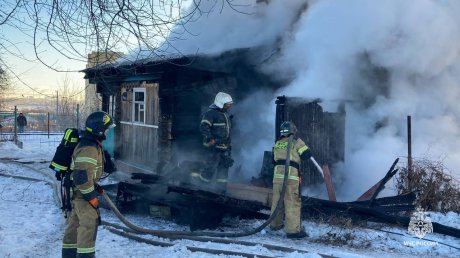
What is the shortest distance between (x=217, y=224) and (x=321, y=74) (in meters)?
4.19

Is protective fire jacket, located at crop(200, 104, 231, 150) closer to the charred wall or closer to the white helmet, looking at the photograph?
the white helmet

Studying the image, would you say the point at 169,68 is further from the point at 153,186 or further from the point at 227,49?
the point at 153,186

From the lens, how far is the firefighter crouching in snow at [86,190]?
15.5 feet

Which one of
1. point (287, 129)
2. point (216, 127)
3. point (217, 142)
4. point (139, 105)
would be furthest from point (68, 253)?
point (139, 105)

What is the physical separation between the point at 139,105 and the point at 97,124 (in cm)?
706

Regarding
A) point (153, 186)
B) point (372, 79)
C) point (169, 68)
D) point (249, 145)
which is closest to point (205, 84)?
point (169, 68)

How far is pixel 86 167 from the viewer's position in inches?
186

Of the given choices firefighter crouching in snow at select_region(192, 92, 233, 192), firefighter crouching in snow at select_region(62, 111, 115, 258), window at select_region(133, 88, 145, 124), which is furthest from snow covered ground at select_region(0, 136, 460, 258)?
→ window at select_region(133, 88, 145, 124)

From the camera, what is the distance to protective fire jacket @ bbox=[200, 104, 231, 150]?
7410 millimetres

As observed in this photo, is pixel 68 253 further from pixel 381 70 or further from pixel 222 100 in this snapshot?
pixel 381 70

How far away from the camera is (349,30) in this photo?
9352 millimetres

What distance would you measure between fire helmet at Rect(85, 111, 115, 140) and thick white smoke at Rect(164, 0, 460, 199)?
199 inches

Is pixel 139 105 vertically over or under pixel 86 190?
over

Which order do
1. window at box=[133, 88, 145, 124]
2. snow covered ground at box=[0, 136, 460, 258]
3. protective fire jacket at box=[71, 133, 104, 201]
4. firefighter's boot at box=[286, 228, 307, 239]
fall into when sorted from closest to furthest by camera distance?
protective fire jacket at box=[71, 133, 104, 201] → snow covered ground at box=[0, 136, 460, 258] → firefighter's boot at box=[286, 228, 307, 239] → window at box=[133, 88, 145, 124]
